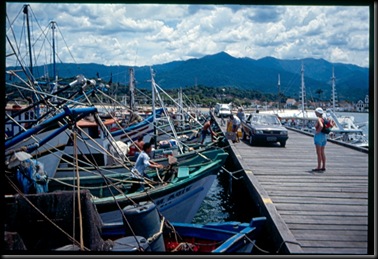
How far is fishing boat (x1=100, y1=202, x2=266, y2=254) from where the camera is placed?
6.43 m

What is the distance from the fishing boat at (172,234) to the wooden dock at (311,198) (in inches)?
24.8

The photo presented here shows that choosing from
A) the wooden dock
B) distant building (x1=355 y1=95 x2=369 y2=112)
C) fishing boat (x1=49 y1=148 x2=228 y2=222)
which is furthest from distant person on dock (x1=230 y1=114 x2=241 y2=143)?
fishing boat (x1=49 y1=148 x2=228 y2=222)

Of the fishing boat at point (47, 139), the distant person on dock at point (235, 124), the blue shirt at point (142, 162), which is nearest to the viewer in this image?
the fishing boat at point (47, 139)

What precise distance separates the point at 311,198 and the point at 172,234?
3.29 metres

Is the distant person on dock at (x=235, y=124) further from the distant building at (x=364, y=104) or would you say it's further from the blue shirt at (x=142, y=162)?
the blue shirt at (x=142, y=162)

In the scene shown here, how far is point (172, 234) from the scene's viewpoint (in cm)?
736

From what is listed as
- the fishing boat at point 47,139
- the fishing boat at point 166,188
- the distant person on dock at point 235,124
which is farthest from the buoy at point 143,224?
the distant person on dock at point 235,124

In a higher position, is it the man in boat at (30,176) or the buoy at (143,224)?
the man in boat at (30,176)

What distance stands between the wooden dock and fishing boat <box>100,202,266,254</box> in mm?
630

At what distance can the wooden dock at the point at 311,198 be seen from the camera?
6367 millimetres

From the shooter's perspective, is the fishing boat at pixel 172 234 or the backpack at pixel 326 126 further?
the backpack at pixel 326 126

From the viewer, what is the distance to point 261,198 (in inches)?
339

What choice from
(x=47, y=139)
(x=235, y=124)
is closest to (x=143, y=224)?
(x=47, y=139)

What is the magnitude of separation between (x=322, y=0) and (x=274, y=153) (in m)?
10.4
